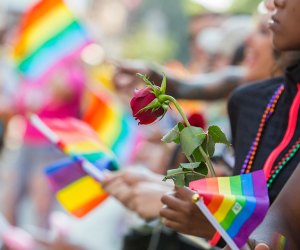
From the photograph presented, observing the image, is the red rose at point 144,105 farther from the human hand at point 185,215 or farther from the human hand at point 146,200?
the human hand at point 146,200

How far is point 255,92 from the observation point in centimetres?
277

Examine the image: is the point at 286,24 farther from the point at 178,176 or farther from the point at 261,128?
the point at 178,176

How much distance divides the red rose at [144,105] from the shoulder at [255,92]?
84 cm

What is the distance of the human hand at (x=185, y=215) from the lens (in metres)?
2.04

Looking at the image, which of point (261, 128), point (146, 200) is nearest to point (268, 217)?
point (261, 128)

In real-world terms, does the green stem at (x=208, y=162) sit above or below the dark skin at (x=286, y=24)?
above

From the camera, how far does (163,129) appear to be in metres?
5.33

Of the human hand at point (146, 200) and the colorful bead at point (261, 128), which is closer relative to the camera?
the colorful bead at point (261, 128)

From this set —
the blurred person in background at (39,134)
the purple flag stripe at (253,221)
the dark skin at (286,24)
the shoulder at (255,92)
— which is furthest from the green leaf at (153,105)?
the blurred person in background at (39,134)

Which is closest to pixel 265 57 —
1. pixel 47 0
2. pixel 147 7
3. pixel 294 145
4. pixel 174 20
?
pixel 47 0

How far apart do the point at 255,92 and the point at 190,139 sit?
896 millimetres

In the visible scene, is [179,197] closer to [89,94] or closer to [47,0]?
[47,0]

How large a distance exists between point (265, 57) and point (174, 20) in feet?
90.5

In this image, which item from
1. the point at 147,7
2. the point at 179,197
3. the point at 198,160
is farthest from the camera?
the point at 147,7
